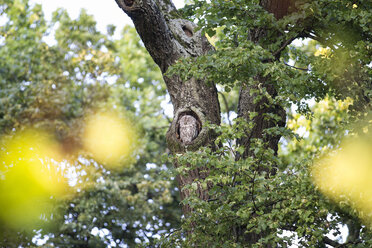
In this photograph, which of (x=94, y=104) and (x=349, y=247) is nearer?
(x=349, y=247)

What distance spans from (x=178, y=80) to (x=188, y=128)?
2.76ft

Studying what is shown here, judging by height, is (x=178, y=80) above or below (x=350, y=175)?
above

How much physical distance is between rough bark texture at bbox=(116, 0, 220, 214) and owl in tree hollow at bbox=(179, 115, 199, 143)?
5 centimetres

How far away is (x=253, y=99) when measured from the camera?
251 inches

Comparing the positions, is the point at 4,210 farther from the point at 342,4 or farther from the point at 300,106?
the point at 342,4

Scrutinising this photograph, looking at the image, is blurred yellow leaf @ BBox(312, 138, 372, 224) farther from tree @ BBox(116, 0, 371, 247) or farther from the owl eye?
the owl eye

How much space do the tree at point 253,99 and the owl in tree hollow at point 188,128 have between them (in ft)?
0.18

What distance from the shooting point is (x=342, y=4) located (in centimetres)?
596

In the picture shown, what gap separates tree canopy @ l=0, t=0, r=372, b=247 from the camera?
16.9 feet

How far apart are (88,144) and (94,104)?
1757 millimetres

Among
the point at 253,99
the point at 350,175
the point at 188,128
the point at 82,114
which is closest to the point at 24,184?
the point at 82,114

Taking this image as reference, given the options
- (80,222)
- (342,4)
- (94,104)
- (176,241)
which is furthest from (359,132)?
(94,104)

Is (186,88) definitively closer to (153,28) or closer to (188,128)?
(188,128)

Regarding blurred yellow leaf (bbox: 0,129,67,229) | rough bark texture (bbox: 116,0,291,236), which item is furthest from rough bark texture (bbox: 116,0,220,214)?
blurred yellow leaf (bbox: 0,129,67,229)
